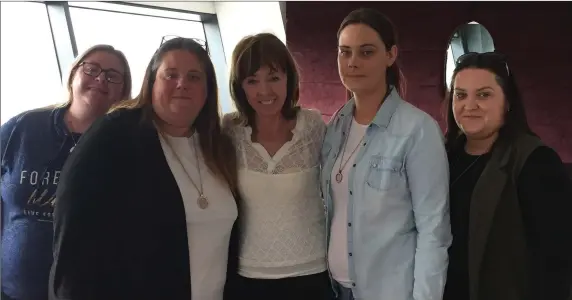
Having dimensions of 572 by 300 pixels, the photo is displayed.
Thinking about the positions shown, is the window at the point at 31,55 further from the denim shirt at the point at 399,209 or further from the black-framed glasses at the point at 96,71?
the denim shirt at the point at 399,209

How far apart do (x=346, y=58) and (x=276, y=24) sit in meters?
2.01

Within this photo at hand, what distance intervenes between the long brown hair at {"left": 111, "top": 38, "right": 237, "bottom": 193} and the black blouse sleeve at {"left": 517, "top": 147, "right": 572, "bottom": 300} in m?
0.92

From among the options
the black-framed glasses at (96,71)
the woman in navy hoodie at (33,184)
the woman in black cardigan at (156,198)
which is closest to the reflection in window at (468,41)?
the woman in black cardigan at (156,198)

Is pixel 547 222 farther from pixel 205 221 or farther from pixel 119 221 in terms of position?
pixel 119 221

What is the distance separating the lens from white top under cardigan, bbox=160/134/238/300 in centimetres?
162

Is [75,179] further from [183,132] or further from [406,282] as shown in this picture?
[406,282]

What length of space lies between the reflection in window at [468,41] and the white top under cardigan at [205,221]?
1723mm

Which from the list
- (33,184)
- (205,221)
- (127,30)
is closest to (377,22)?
(205,221)

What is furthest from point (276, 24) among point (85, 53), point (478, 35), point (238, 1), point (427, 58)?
point (85, 53)

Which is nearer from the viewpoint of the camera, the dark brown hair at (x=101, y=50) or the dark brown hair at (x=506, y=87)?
the dark brown hair at (x=506, y=87)

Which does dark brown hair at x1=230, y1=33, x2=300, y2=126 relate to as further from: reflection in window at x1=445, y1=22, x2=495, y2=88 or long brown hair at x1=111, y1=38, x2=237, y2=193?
reflection in window at x1=445, y1=22, x2=495, y2=88

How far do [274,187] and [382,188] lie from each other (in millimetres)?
360

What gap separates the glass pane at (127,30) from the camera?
11.3ft

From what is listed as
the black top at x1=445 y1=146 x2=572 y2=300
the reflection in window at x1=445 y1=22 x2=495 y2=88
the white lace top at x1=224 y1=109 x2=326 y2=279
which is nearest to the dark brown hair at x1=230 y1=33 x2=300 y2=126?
the white lace top at x1=224 y1=109 x2=326 y2=279
